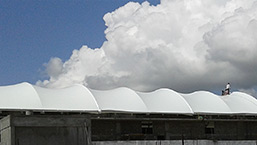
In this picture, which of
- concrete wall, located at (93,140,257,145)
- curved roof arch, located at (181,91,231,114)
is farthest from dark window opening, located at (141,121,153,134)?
concrete wall, located at (93,140,257,145)

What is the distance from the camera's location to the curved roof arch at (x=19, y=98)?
130ft

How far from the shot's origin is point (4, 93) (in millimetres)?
41094

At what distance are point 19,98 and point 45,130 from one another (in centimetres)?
894

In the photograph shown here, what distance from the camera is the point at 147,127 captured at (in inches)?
1816

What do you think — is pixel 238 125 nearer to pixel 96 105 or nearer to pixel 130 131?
pixel 130 131

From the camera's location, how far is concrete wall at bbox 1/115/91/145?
31703 mm

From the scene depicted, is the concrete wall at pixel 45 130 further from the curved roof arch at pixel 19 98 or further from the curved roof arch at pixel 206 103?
the curved roof arch at pixel 206 103

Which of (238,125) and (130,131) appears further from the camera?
(238,125)

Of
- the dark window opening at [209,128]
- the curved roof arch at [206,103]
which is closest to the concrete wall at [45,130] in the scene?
the curved roof arch at [206,103]

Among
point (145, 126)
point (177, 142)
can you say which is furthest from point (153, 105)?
point (177, 142)

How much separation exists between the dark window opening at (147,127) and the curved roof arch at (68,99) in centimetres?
609


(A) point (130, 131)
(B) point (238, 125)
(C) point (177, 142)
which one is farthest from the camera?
(B) point (238, 125)

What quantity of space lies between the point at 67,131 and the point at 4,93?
414 inches

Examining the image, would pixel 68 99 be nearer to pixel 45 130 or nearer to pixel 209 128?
pixel 45 130
